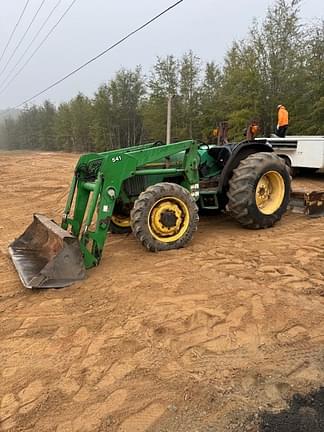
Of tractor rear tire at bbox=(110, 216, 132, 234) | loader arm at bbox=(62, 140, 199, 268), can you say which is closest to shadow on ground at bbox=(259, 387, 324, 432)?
loader arm at bbox=(62, 140, 199, 268)

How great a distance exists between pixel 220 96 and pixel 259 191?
1804 cm

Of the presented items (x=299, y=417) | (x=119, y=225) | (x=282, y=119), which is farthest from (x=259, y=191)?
(x=282, y=119)

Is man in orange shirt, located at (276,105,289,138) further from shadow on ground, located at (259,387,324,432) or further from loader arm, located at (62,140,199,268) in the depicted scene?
shadow on ground, located at (259,387,324,432)

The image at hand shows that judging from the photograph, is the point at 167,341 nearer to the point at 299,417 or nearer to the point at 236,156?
the point at 299,417

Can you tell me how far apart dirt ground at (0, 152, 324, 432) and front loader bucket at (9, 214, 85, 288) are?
119mm

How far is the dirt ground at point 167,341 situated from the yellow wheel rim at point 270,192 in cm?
107

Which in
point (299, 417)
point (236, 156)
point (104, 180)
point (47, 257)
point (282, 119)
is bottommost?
point (299, 417)

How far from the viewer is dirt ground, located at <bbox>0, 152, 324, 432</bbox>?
2441mm

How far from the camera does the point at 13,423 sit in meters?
2.37

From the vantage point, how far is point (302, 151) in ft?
32.5

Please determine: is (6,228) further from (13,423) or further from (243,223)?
(13,423)

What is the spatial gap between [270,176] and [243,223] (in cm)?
90

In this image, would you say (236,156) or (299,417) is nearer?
(299,417)

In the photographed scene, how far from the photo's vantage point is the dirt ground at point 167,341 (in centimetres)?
244
